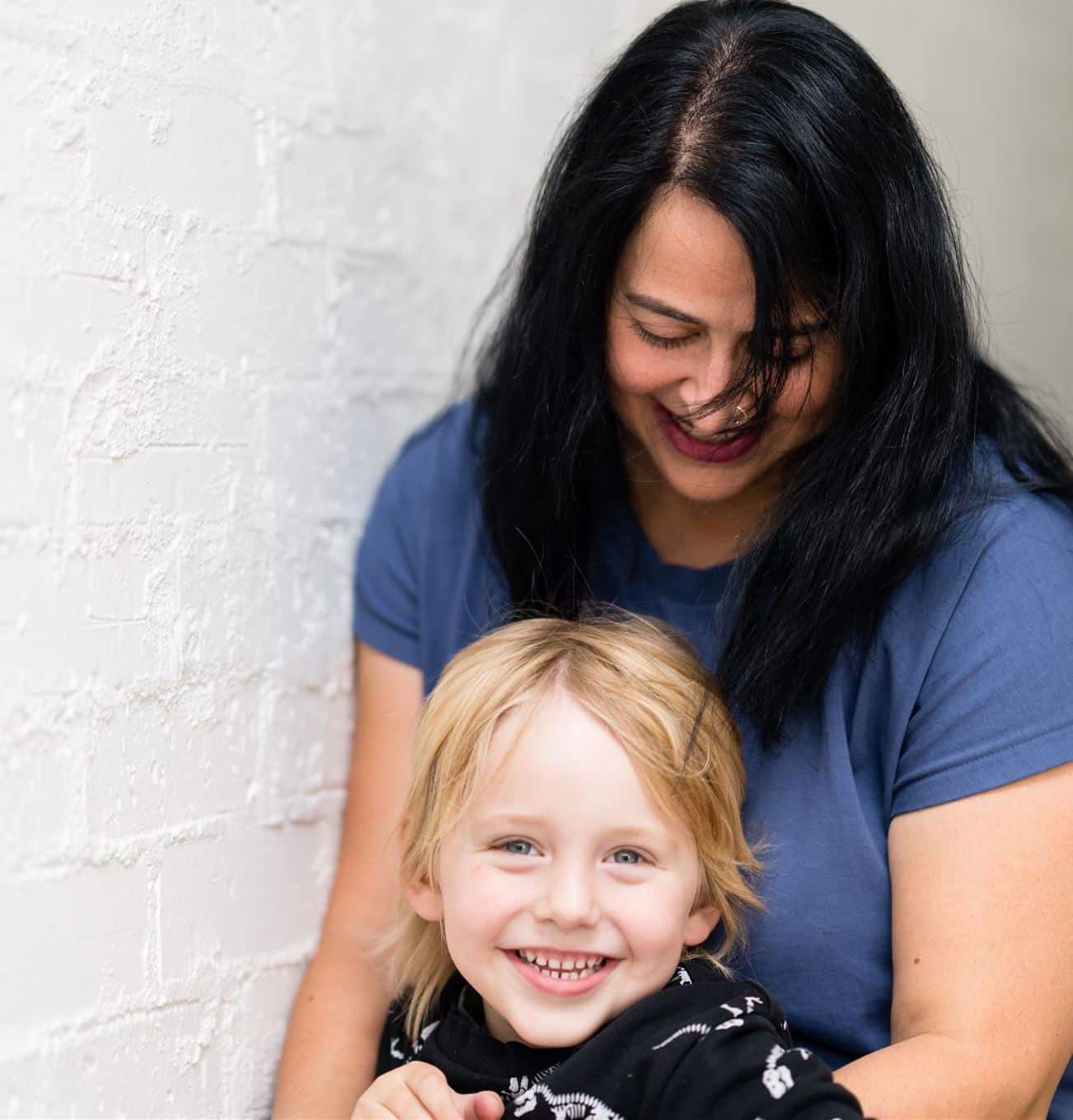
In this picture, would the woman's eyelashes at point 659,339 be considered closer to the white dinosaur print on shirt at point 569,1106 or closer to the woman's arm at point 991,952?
the woman's arm at point 991,952

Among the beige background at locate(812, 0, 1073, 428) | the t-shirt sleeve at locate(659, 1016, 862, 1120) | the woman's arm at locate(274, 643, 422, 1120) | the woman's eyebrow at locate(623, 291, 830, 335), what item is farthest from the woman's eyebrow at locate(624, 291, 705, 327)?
the beige background at locate(812, 0, 1073, 428)

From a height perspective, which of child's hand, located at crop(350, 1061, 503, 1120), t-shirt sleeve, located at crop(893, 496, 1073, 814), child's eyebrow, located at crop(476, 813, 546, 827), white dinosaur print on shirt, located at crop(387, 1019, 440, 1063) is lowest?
white dinosaur print on shirt, located at crop(387, 1019, 440, 1063)

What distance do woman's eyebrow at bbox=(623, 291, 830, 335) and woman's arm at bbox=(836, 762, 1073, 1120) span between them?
0.51m

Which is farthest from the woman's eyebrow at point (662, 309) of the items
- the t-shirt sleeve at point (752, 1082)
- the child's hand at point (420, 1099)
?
the child's hand at point (420, 1099)

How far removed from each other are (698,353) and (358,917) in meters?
0.81

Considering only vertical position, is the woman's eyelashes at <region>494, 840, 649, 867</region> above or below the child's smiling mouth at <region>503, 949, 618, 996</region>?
above

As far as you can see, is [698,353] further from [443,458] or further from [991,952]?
[991,952]

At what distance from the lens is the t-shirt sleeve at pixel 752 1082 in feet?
4.17

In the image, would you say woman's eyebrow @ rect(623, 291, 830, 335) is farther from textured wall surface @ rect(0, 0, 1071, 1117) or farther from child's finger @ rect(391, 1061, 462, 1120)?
child's finger @ rect(391, 1061, 462, 1120)

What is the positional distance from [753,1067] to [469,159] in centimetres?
144

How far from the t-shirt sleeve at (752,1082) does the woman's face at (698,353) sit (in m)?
0.62

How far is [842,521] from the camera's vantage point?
1616mm

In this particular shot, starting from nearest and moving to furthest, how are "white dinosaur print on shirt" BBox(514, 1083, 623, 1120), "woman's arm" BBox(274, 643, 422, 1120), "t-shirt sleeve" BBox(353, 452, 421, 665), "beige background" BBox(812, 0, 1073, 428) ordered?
"white dinosaur print on shirt" BBox(514, 1083, 623, 1120) < "woman's arm" BBox(274, 643, 422, 1120) < "t-shirt sleeve" BBox(353, 452, 421, 665) < "beige background" BBox(812, 0, 1073, 428)

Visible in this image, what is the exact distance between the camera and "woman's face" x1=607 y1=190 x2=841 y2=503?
157cm
